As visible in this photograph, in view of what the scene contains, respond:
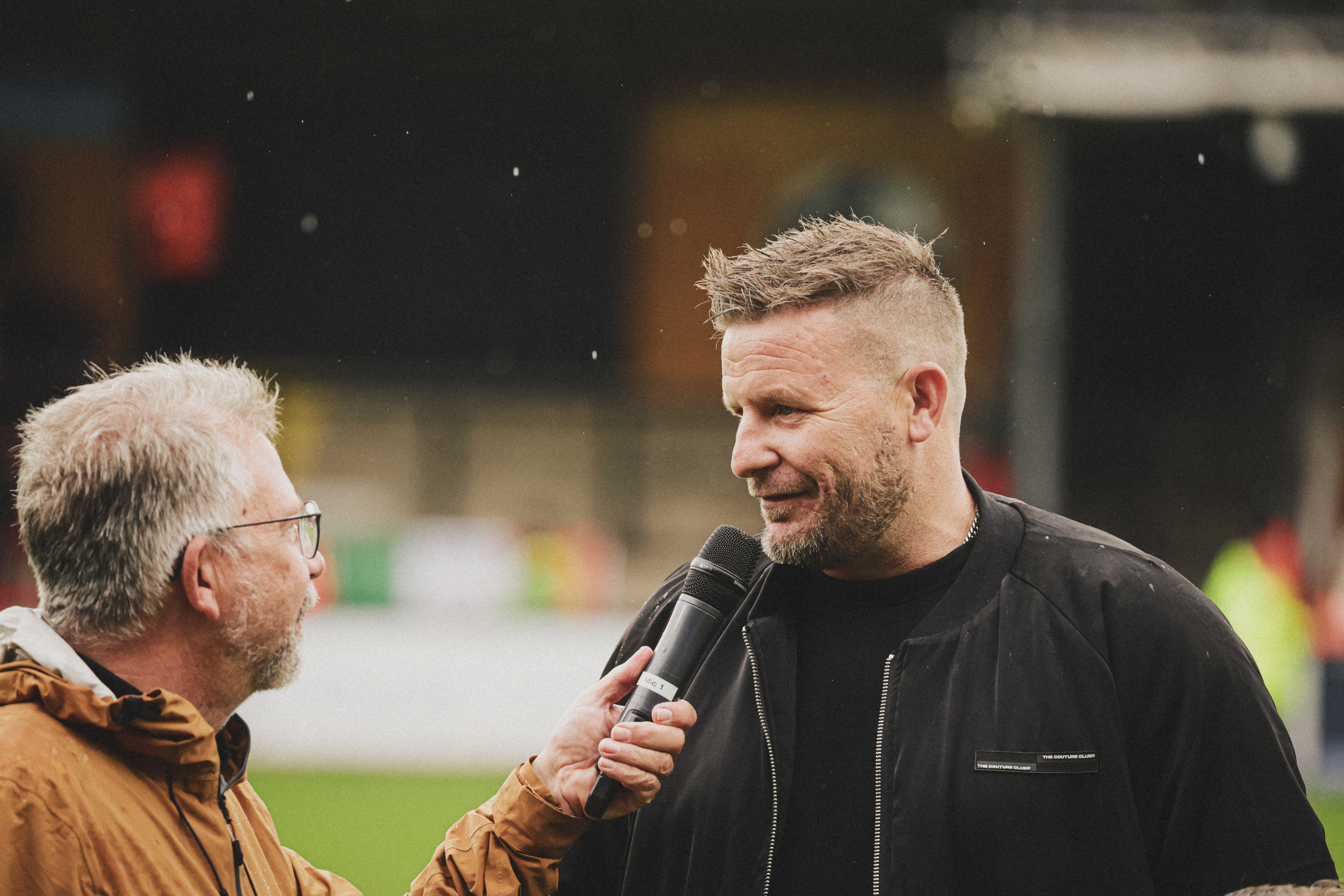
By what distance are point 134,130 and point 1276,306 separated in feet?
38.4

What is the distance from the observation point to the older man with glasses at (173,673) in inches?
69.2

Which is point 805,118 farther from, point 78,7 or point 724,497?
point 78,7

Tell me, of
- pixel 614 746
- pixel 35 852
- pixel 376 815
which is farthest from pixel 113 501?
pixel 376 815

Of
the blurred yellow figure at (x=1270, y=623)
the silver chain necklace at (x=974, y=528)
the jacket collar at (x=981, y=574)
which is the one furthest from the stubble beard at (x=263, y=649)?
the blurred yellow figure at (x=1270, y=623)

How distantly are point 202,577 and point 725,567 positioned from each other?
2.87ft

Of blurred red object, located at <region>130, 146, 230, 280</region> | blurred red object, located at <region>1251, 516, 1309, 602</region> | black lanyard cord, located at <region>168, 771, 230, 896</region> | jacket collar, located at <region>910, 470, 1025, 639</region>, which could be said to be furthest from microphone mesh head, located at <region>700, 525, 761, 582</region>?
blurred red object, located at <region>130, 146, 230, 280</region>

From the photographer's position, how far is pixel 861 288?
91.3 inches

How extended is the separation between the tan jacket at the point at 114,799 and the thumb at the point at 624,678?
24.2 inches

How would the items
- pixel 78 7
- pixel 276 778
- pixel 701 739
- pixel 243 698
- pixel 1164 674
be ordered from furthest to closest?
1. pixel 78 7
2. pixel 276 778
3. pixel 701 739
4. pixel 243 698
5. pixel 1164 674

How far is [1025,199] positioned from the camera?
1291cm

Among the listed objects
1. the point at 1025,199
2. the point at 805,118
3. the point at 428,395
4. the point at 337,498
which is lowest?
the point at 337,498

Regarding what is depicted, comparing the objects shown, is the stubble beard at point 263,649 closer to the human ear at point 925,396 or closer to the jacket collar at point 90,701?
the jacket collar at point 90,701

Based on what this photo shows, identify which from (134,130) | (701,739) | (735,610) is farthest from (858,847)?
(134,130)

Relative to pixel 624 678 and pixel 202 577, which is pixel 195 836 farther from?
pixel 624 678
